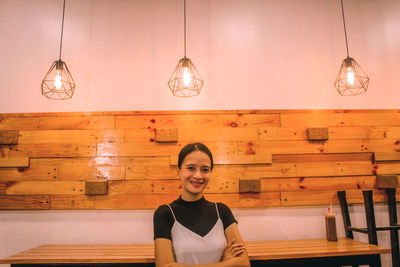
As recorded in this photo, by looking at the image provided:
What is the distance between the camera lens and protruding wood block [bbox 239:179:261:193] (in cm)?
253

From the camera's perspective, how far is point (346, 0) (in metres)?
2.99

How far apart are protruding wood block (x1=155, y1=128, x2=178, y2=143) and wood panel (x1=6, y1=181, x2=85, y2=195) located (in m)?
0.84

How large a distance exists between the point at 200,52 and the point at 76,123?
1.46 meters

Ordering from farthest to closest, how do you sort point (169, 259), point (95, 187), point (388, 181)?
point (388, 181) → point (95, 187) → point (169, 259)

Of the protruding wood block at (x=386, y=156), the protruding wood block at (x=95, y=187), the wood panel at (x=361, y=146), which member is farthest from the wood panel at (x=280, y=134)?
the protruding wood block at (x=95, y=187)

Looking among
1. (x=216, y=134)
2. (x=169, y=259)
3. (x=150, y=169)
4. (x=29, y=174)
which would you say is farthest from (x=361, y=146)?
(x=29, y=174)

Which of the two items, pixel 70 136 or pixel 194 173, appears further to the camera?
pixel 70 136

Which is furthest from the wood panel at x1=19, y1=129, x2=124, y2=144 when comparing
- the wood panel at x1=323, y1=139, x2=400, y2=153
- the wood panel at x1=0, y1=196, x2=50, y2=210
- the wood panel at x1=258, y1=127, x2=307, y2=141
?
the wood panel at x1=323, y1=139, x2=400, y2=153

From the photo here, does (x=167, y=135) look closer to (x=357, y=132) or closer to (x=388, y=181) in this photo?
(x=357, y=132)

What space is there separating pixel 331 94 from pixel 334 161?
71 centimetres

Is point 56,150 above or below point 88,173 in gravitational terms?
above

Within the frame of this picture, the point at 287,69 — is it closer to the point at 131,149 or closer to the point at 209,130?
the point at 209,130

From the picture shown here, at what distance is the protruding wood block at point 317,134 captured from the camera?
2.65m

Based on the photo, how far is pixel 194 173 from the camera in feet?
5.55
